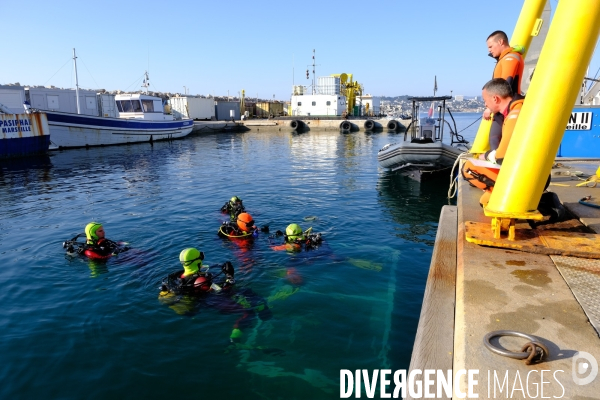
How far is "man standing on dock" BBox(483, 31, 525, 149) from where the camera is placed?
549cm

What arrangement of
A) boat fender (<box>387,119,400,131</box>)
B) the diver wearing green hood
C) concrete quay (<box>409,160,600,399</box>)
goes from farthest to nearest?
boat fender (<box>387,119,400,131</box>) → the diver wearing green hood → concrete quay (<box>409,160,600,399</box>)

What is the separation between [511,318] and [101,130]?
115 feet

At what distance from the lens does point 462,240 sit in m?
4.15

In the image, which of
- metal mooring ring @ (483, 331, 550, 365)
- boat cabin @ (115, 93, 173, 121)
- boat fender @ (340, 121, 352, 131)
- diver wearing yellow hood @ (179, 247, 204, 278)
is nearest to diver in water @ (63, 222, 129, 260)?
diver wearing yellow hood @ (179, 247, 204, 278)

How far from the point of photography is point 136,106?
118 feet

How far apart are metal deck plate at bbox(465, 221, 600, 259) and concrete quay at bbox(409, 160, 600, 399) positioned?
5 cm

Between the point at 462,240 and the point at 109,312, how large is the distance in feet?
18.0

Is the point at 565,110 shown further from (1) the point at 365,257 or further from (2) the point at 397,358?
(1) the point at 365,257

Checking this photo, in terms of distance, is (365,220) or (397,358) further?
(365,220)

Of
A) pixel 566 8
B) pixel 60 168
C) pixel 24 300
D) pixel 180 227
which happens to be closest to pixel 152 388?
pixel 24 300

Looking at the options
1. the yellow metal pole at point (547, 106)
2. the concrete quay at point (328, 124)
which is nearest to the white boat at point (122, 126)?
the concrete quay at point (328, 124)

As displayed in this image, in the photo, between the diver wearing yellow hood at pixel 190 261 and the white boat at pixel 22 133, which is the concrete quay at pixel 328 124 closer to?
the white boat at pixel 22 133

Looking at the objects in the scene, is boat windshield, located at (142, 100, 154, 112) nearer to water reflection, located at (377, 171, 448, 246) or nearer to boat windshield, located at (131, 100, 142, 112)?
boat windshield, located at (131, 100, 142, 112)

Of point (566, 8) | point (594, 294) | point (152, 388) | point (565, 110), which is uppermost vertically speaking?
point (566, 8)
